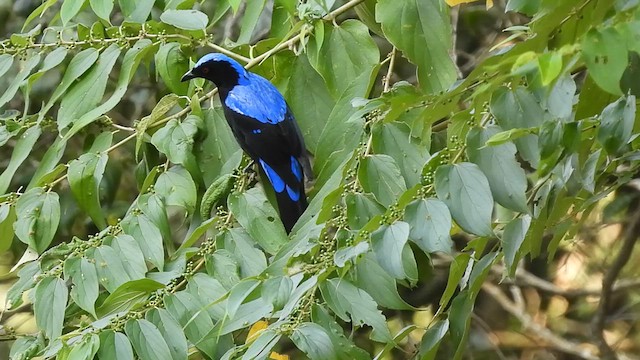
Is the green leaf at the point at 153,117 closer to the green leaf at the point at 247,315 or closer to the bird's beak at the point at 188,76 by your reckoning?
the bird's beak at the point at 188,76

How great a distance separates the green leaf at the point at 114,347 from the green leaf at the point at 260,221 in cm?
43

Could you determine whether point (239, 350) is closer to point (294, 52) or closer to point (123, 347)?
point (123, 347)

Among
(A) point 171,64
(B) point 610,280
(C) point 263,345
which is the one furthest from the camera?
(B) point 610,280

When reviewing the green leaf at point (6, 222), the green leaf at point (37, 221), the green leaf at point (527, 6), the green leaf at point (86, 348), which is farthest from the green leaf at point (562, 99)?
the green leaf at point (6, 222)

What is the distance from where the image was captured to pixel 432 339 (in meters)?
2.17

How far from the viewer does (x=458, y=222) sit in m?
1.79

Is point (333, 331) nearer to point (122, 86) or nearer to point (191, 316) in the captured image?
point (191, 316)

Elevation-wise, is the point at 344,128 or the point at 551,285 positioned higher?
the point at 344,128

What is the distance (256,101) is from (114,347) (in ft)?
4.05

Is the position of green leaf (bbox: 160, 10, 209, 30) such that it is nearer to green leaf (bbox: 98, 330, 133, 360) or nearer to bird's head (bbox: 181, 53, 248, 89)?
bird's head (bbox: 181, 53, 248, 89)

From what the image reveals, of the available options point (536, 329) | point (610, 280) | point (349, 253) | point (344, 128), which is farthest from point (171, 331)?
point (536, 329)

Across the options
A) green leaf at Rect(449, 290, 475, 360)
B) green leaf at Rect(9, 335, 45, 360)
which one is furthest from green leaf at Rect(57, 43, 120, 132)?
green leaf at Rect(449, 290, 475, 360)

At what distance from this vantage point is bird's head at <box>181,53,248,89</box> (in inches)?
121

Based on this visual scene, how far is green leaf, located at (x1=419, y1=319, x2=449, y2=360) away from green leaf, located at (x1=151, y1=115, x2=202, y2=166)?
0.77 metres
